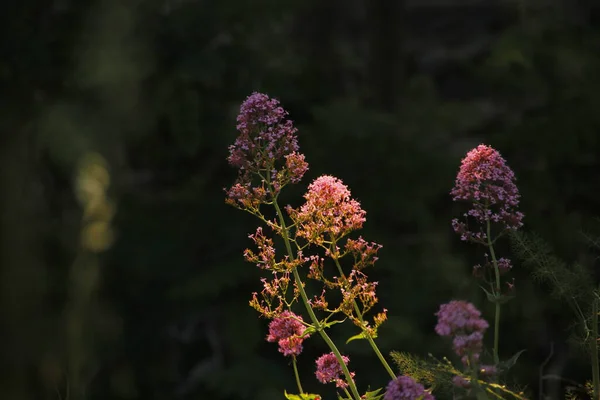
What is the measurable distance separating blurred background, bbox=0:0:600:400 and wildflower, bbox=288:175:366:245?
6.86ft

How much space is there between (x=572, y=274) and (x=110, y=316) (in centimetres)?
278

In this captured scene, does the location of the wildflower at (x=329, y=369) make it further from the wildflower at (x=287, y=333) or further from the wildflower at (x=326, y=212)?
the wildflower at (x=326, y=212)

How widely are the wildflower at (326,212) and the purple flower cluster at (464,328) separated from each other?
0.97 ft

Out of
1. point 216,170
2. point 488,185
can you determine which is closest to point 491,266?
point 488,185

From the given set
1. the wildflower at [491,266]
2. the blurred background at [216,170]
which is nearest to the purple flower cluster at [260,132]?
the wildflower at [491,266]

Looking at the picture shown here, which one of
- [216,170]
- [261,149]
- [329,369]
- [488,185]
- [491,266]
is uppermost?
[216,170]

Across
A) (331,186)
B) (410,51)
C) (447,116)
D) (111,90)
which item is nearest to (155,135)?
(111,90)

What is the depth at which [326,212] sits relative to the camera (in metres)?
1.66

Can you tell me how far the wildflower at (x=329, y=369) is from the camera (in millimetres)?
1699

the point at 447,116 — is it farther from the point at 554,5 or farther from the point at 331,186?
the point at 331,186

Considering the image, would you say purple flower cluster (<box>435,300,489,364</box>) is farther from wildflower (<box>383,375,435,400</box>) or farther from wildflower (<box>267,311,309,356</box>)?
wildflower (<box>267,311,309,356</box>)

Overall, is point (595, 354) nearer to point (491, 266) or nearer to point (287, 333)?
point (491, 266)

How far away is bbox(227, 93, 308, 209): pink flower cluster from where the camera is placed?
1.66 meters

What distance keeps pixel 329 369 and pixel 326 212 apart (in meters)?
0.30
